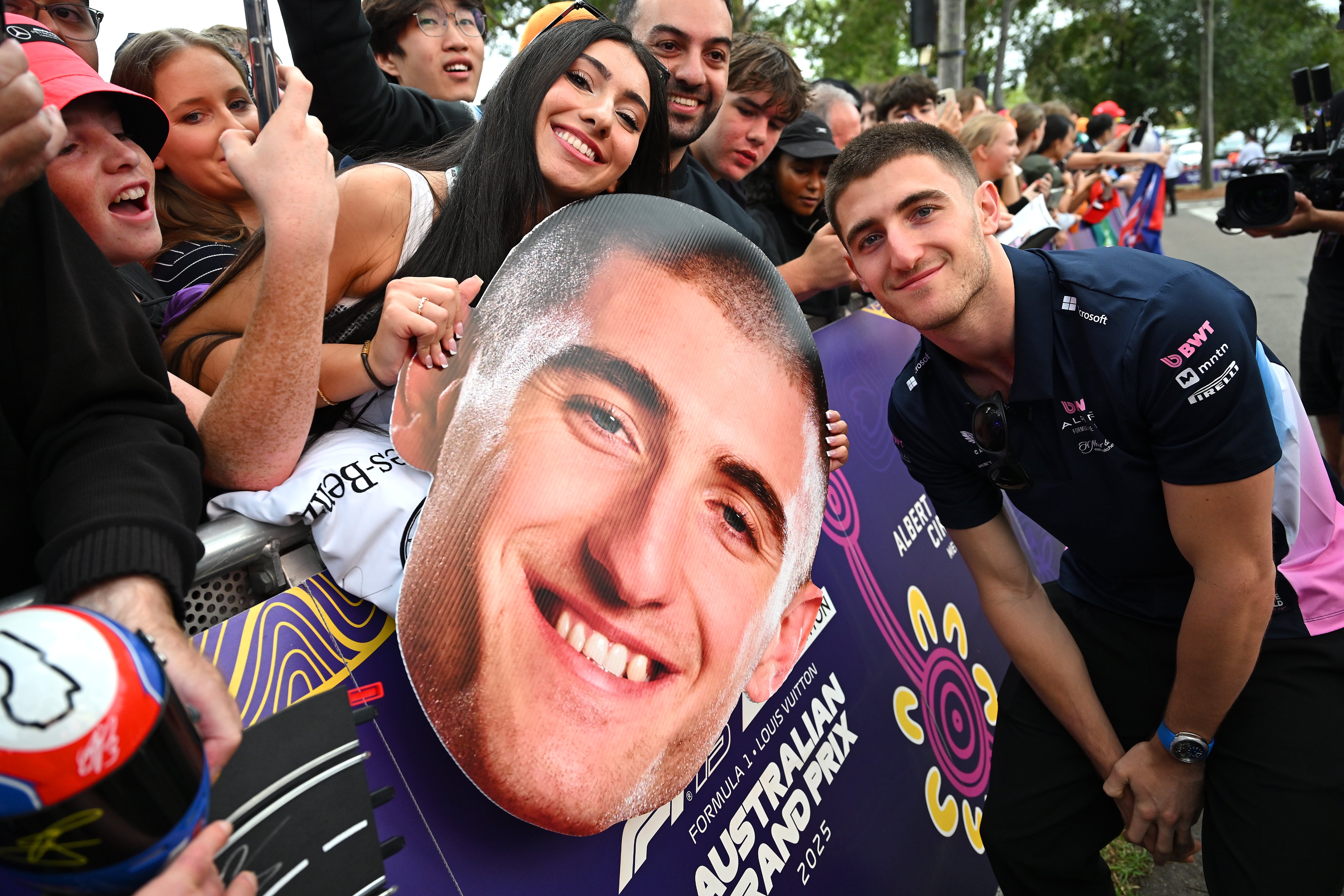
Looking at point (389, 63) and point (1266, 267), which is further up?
point (389, 63)

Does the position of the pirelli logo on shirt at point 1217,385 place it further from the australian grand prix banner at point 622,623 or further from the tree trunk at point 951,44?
the tree trunk at point 951,44

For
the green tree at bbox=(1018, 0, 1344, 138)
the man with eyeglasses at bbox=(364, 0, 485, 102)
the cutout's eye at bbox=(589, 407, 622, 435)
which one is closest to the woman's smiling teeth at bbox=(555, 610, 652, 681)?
the cutout's eye at bbox=(589, 407, 622, 435)

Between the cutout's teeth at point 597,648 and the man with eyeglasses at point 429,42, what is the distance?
8.71 feet

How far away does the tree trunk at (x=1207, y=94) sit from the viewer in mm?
27422

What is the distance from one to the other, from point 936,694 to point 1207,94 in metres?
31.9

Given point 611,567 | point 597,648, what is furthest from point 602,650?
point 611,567

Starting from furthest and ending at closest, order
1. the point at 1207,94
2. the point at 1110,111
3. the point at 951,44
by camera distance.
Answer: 1. the point at 1207,94
2. the point at 1110,111
3. the point at 951,44

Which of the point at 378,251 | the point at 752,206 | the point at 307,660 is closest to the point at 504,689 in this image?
the point at 307,660

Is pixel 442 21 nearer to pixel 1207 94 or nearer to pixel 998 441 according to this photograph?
pixel 998 441

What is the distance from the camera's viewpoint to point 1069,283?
2172 millimetres

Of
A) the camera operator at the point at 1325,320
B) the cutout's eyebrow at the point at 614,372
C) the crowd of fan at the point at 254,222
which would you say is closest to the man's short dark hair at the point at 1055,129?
the camera operator at the point at 1325,320

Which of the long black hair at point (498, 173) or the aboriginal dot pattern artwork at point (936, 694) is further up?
the long black hair at point (498, 173)

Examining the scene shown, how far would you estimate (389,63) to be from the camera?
3559 mm

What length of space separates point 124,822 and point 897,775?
197cm
